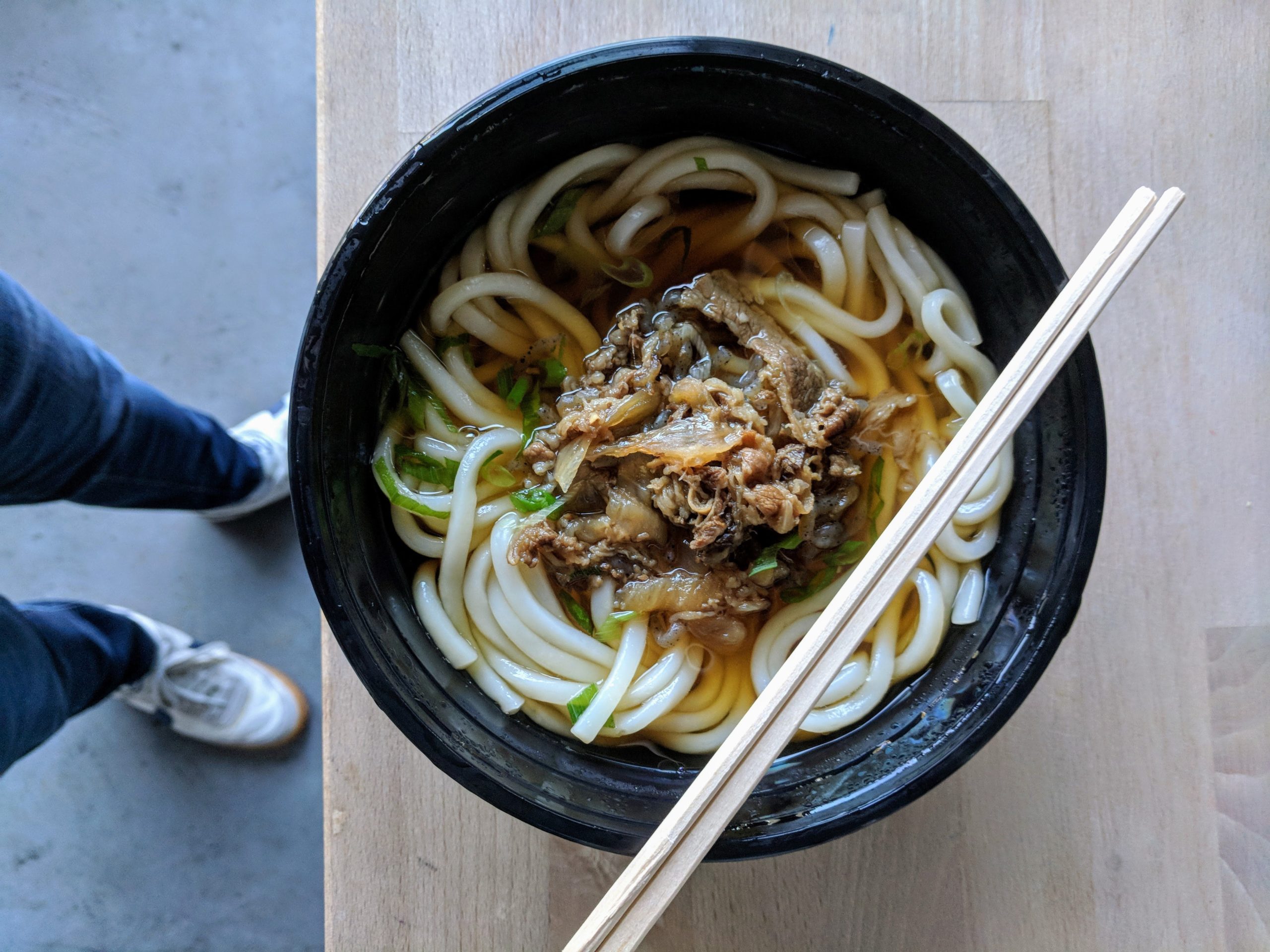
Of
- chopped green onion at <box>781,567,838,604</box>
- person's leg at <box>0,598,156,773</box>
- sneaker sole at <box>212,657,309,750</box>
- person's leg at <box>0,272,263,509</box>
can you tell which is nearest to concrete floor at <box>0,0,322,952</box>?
sneaker sole at <box>212,657,309,750</box>

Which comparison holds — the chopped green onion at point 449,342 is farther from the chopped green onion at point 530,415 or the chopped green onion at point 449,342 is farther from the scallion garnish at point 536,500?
the scallion garnish at point 536,500

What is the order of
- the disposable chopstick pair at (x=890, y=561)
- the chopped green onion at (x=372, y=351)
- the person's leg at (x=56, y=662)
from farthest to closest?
the person's leg at (x=56, y=662) < the chopped green onion at (x=372, y=351) < the disposable chopstick pair at (x=890, y=561)

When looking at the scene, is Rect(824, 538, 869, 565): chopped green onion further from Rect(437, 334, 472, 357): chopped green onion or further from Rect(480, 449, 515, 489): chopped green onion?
Rect(437, 334, 472, 357): chopped green onion

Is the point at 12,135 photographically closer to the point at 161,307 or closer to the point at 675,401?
the point at 161,307

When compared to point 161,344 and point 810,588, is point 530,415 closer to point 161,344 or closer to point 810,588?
point 810,588

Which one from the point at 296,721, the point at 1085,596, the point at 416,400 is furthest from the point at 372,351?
the point at 296,721

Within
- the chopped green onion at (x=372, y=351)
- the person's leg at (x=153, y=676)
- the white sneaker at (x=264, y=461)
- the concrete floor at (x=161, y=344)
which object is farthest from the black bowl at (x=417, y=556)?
the concrete floor at (x=161, y=344)
